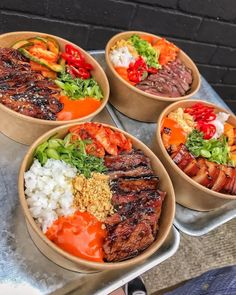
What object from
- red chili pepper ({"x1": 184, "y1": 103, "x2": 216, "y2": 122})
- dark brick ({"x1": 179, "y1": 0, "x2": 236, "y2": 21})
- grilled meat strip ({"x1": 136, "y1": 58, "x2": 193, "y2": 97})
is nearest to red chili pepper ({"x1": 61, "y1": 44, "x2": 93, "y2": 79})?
Answer: grilled meat strip ({"x1": 136, "y1": 58, "x2": 193, "y2": 97})

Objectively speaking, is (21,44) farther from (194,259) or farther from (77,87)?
(194,259)

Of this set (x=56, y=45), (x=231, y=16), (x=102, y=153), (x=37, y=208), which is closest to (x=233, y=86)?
(x=231, y=16)

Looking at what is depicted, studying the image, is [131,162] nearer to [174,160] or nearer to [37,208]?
[174,160]

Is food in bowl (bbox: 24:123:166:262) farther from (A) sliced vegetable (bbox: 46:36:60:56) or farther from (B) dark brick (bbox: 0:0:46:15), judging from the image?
(B) dark brick (bbox: 0:0:46:15)

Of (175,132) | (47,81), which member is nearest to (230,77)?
(175,132)

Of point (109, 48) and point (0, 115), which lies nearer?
point (0, 115)

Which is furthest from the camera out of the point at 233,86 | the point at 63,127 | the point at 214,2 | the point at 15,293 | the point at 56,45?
the point at 233,86
